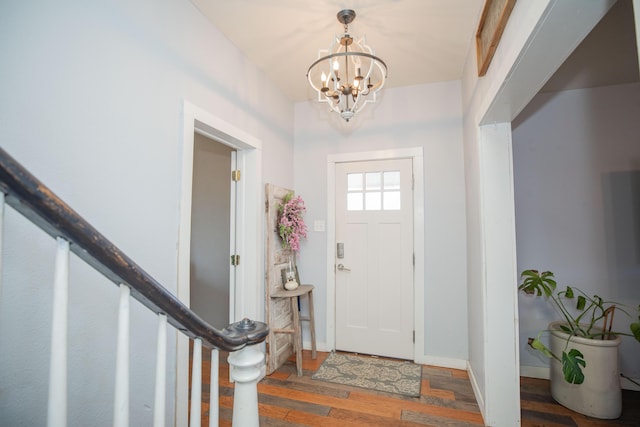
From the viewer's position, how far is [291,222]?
2906 mm

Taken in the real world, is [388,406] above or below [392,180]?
below

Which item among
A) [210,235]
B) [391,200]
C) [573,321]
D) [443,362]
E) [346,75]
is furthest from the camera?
[210,235]

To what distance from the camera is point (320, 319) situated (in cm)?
319

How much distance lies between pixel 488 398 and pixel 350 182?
2.13 meters

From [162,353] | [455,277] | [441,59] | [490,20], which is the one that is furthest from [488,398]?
[441,59]

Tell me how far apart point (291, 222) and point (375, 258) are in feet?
3.10

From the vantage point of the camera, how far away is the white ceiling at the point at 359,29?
1.92m

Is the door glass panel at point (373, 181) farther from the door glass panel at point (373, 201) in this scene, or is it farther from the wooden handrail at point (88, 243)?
the wooden handrail at point (88, 243)

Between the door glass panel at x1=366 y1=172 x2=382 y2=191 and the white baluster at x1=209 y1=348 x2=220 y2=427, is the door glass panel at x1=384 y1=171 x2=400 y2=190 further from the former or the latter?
the white baluster at x1=209 y1=348 x2=220 y2=427

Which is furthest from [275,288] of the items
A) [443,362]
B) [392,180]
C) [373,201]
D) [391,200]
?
[443,362]

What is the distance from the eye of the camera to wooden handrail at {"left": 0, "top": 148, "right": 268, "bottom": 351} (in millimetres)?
490

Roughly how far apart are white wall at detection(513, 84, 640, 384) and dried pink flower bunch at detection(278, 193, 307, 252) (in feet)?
6.74

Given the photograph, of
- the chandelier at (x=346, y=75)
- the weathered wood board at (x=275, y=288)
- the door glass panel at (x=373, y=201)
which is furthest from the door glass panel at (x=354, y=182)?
the chandelier at (x=346, y=75)

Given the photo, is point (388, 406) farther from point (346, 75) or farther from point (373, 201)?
point (346, 75)
